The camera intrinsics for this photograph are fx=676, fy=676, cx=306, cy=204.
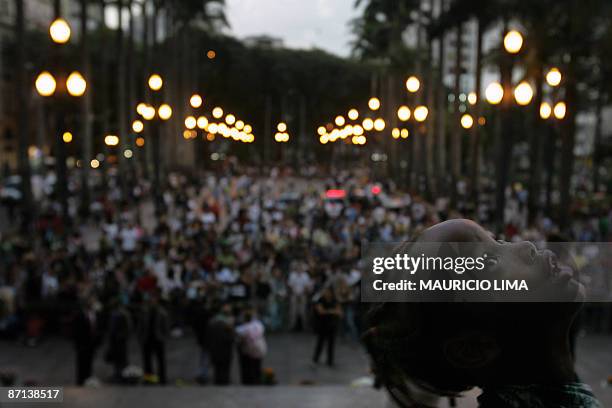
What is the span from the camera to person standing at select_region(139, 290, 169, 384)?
1034cm

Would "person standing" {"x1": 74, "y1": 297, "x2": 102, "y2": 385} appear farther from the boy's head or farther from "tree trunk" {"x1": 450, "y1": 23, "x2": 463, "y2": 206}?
"tree trunk" {"x1": 450, "y1": 23, "x2": 463, "y2": 206}

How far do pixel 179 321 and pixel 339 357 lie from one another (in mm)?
3555

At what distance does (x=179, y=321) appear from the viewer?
13.7 m

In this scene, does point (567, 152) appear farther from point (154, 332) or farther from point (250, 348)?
point (154, 332)

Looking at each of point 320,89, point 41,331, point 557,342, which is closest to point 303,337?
point 41,331

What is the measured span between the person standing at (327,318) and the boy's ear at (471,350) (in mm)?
10059

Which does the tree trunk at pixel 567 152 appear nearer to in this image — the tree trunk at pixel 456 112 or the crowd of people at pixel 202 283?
the crowd of people at pixel 202 283

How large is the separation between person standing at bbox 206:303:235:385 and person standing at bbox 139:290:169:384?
785 millimetres

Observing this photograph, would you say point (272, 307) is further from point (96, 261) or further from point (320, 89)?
point (320, 89)

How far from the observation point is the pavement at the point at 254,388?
7945mm

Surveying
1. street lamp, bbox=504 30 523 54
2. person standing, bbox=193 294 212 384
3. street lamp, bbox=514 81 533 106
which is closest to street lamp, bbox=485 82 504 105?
street lamp, bbox=514 81 533 106

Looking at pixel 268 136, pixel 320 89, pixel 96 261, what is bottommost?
pixel 96 261

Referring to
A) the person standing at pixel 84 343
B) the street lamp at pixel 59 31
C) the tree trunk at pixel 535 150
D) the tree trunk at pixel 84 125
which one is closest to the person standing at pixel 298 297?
the person standing at pixel 84 343

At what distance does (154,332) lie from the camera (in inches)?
406
